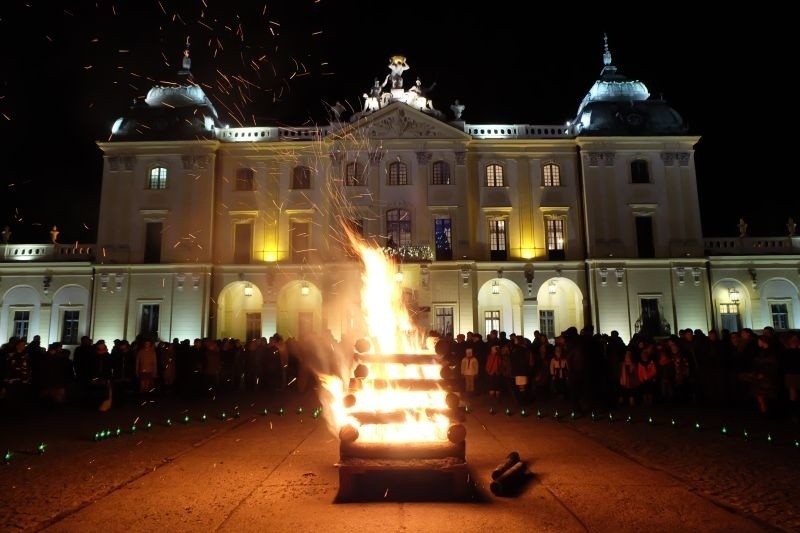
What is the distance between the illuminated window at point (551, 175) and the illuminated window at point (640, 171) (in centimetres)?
431

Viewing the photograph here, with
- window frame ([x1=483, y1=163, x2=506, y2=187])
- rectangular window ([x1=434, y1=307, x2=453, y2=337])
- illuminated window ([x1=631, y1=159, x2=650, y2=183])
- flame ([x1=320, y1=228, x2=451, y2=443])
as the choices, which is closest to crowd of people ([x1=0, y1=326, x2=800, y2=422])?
flame ([x1=320, y1=228, x2=451, y2=443])

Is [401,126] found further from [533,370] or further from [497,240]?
[533,370]

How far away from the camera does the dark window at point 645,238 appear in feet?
109

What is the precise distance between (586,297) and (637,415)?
774 inches

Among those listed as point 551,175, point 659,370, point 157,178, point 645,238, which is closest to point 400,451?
point 659,370

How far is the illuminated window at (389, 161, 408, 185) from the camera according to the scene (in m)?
33.0

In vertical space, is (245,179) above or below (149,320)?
above

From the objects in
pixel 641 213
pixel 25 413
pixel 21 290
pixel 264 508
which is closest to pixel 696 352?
pixel 264 508

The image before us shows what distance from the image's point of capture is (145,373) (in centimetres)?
1684

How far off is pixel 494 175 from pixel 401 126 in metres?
6.18

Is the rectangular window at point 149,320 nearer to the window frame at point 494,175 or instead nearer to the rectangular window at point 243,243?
the rectangular window at point 243,243

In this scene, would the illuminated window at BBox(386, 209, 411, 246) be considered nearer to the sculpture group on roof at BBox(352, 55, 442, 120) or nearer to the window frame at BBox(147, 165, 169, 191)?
the sculpture group on roof at BBox(352, 55, 442, 120)

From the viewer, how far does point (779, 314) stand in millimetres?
32969

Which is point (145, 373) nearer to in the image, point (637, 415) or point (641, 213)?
point (637, 415)
